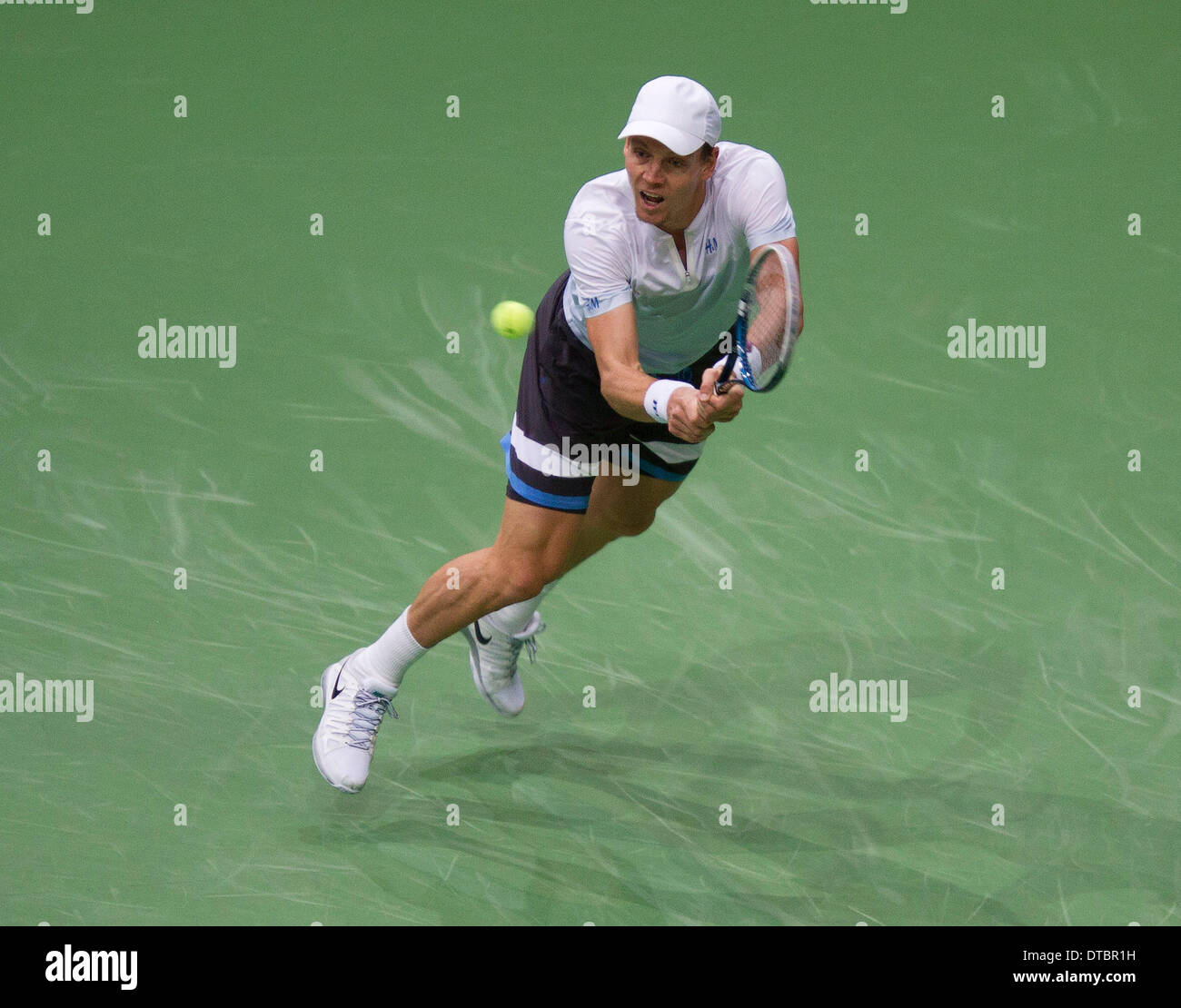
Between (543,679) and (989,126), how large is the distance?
13.6 feet

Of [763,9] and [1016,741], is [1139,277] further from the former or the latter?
[1016,741]

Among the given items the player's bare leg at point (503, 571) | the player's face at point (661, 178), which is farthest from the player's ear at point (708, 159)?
the player's bare leg at point (503, 571)

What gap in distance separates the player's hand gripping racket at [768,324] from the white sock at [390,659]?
1266mm

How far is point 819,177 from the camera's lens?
7.39 meters

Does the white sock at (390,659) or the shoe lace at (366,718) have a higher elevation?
the white sock at (390,659)

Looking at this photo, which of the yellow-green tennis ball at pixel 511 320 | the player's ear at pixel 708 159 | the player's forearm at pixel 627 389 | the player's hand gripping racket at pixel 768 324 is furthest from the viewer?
the yellow-green tennis ball at pixel 511 320

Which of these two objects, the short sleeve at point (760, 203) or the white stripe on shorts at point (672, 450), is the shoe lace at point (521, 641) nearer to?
the white stripe on shorts at point (672, 450)

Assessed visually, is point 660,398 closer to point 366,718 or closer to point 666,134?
point 666,134

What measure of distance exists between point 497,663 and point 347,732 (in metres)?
0.56

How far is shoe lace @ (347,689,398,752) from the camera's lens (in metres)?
4.15

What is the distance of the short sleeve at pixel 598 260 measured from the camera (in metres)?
3.66

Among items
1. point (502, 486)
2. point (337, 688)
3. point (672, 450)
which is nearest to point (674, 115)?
point (672, 450)

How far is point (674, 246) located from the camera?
380 cm

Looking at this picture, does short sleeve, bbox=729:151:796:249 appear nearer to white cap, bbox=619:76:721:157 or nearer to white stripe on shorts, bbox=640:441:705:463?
white cap, bbox=619:76:721:157
